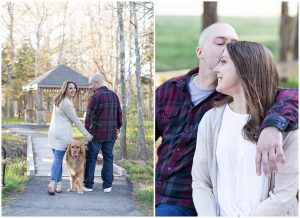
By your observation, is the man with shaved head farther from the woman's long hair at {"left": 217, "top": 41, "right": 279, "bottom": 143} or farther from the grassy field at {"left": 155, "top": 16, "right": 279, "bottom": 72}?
the grassy field at {"left": 155, "top": 16, "right": 279, "bottom": 72}

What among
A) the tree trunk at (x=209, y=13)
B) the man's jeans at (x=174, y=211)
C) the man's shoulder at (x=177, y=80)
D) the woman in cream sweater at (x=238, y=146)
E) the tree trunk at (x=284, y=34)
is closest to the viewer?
the woman in cream sweater at (x=238, y=146)

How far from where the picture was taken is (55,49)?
3.12m

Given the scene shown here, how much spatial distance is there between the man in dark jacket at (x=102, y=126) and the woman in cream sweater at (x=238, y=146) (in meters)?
0.51

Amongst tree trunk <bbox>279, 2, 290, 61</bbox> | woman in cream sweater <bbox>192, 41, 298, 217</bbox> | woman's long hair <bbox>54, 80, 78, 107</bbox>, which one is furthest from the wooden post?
tree trunk <bbox>279, 2, 290, 61</bbox>

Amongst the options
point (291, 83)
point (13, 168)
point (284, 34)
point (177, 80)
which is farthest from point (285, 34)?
point (13, 168)

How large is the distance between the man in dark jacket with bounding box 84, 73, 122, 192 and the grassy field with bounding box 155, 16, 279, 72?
3240 millimetres

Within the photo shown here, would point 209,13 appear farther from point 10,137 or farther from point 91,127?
point 10,137

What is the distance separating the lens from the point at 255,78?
8.98ft

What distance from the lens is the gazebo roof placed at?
3064 millimetres

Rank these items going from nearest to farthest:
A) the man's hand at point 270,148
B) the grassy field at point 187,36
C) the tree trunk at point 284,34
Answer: the man's hand at point 270,148 → the grassy field at point 187,36 → the tree trunk at point 284,34

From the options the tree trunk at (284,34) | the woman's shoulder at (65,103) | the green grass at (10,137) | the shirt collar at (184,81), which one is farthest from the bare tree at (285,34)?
the green grass at (10,137)

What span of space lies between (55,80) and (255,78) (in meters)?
1.04

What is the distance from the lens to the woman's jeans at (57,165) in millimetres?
3111

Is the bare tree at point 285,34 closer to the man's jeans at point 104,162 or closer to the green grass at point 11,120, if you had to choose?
the man's jeans at point 104,162
